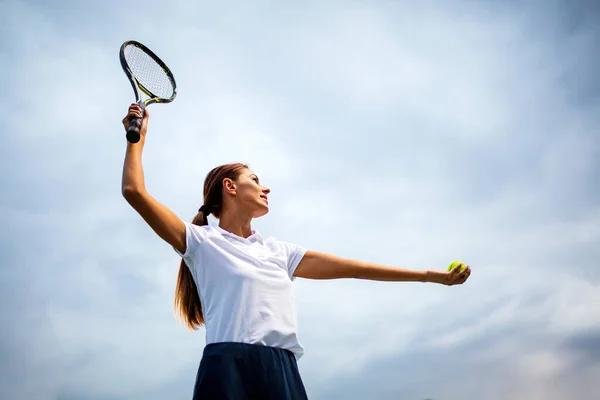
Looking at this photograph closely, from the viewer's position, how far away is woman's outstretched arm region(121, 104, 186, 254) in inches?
159

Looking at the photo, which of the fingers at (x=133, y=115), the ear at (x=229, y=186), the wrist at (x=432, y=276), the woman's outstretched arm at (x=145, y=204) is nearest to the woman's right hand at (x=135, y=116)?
the fingers at (x=133, y=115)

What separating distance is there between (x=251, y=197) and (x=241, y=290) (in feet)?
3.99

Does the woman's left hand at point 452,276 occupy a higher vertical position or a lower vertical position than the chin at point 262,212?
lower

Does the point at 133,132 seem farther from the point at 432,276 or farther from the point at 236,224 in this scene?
the point at 432,276

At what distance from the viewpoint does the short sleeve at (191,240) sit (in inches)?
177

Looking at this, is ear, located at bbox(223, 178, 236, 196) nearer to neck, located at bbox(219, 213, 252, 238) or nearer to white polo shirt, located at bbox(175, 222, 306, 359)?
neck, located at bbox(219, 213, 252, 238)

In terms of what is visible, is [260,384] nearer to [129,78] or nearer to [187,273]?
[187,273]

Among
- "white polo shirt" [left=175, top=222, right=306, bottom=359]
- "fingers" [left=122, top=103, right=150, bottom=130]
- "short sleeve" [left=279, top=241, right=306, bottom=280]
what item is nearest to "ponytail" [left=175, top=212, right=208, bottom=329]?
"white polo shirt" [left=175, top=222, right=306, bottom=359]

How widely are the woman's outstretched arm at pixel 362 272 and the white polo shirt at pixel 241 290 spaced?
1.45 ft

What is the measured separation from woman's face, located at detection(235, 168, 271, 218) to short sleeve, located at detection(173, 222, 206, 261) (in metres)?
0.77

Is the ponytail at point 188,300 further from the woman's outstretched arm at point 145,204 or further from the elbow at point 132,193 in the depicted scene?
the elbow at point 132,193

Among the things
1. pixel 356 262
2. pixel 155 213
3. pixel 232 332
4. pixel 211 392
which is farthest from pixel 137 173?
pixel 356 262

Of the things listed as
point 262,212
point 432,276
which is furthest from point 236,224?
point 432,276

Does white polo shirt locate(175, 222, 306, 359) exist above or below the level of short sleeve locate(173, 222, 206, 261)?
below
